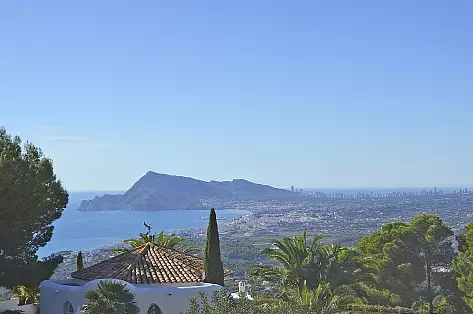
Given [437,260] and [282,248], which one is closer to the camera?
[282,248]

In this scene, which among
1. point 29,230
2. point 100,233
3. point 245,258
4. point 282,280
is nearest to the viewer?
point 29,230

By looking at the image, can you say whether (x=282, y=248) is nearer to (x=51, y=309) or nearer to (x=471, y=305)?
(x=51, y=309)

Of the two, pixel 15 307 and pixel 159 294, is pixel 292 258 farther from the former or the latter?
pixel 15 307

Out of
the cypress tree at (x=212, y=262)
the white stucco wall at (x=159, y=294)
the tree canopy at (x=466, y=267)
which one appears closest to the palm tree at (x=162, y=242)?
the white stucco wall at (x=159, y=294)

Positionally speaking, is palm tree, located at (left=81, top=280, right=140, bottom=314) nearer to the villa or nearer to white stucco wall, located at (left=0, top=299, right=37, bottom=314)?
the villa

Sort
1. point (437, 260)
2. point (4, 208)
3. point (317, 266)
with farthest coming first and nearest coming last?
point (437, 260) → point (317, 266) → point (4, 208)

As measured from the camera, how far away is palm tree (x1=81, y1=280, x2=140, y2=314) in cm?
1698

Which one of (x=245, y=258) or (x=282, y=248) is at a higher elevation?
(x=282, y=248)

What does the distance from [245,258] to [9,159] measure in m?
41.5

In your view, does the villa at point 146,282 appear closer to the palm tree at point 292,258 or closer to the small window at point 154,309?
the small window at point 154,309

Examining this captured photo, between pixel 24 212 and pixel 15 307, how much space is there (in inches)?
196

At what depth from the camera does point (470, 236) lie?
32.0 meters

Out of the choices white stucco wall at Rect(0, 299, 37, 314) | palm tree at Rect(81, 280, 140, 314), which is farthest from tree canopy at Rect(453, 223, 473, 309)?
white stucco wall at Rect(0, 299, 37, 314)

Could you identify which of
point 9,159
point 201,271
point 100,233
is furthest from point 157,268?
point 100,233
